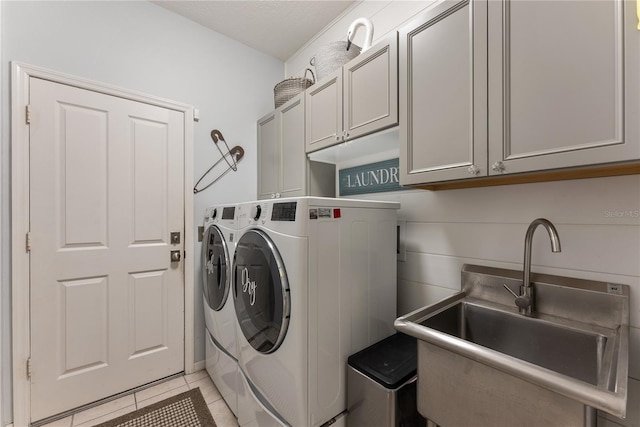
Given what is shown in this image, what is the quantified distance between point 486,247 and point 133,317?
2.42m

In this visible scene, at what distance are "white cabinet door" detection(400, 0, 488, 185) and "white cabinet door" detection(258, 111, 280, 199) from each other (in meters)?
1.26

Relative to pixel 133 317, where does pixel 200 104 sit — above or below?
above

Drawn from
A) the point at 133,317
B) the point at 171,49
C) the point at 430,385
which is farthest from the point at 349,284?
the point at 171,49

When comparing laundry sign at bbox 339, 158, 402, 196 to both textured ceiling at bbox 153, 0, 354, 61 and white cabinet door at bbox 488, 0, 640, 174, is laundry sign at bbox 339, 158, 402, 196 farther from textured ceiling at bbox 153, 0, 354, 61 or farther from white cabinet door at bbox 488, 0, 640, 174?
textured ceiling at bbox 153, 0, 354, 61

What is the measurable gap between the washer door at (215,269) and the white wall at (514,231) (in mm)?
1075

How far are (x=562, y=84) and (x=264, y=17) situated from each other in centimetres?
218

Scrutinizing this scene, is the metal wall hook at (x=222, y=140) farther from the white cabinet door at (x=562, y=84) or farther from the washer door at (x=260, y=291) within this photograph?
the white cabinet door at (x=562, y=84)

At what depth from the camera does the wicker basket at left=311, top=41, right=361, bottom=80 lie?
171cm

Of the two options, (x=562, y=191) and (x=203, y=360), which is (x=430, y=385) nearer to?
(x=562, y=191)

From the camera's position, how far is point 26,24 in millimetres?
1604

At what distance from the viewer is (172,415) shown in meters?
1.69

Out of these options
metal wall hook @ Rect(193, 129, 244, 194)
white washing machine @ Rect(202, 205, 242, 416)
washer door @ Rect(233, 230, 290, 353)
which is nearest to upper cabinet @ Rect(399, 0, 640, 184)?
washer door @ Rect(233, 230, 290, 353)

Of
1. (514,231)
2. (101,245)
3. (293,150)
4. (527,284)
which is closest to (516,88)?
(514,231)

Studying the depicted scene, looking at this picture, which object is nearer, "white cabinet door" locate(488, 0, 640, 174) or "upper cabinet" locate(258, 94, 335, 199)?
"white cabinet door" locate(488, 0, 640, 174)
